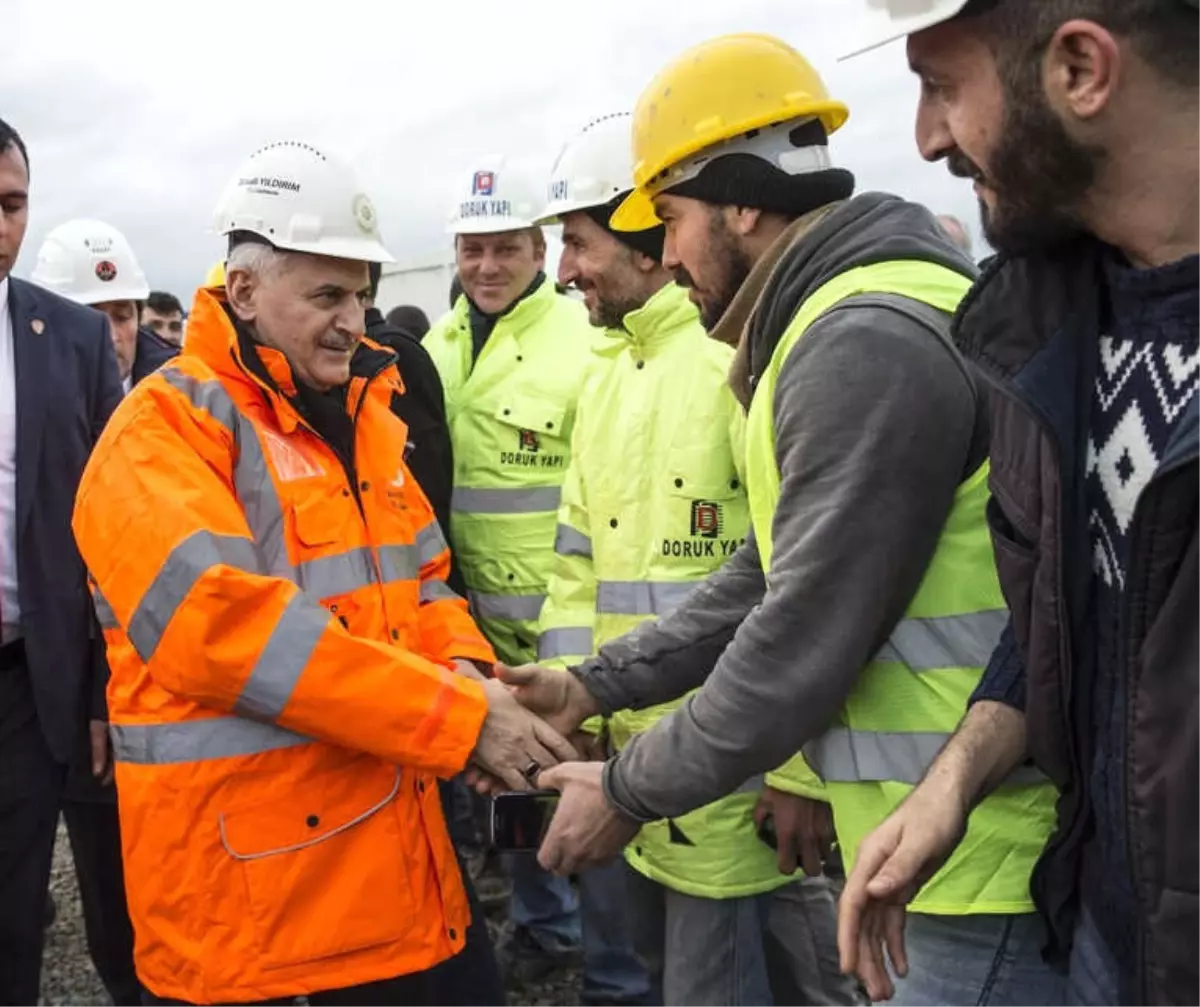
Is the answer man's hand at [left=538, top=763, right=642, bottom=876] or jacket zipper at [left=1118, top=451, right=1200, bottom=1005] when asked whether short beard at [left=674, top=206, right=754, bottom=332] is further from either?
jacket zipper at [left=1118, top=451, right=1200, bottom=1005]

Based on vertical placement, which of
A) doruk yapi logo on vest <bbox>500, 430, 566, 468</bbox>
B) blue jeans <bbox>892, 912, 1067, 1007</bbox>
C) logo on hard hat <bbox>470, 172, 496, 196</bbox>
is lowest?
blue jeans <bbox>892, 912, 1067, 1007</bbox>

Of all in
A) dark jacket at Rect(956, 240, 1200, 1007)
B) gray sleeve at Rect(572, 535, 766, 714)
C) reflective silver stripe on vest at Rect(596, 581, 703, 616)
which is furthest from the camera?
reflective silver stripe on vest at Rect(596, 581, 703, 616)

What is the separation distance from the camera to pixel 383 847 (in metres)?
2.74

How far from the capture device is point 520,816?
280 cm

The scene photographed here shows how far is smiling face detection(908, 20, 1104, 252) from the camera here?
1427 mm

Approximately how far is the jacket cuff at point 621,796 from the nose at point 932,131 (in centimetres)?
118

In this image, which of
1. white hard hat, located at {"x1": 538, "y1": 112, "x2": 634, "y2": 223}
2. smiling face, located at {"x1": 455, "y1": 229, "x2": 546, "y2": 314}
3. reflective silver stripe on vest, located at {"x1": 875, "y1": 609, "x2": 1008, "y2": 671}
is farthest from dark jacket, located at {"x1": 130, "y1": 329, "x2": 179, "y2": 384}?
reflective silver stripe on vest, located at {"x1": 875, "y1": 609, "x2": 1008, "y2": 671}

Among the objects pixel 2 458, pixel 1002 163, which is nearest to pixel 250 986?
pixel 2 458

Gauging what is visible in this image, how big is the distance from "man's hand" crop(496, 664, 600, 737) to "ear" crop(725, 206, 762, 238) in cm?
111

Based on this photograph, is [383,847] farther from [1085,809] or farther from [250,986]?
[1085,809]

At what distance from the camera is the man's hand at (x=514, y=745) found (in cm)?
278

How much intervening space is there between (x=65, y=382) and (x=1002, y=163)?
117 inches

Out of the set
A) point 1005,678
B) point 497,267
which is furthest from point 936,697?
point 497,267

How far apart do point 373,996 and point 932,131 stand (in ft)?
7.22
